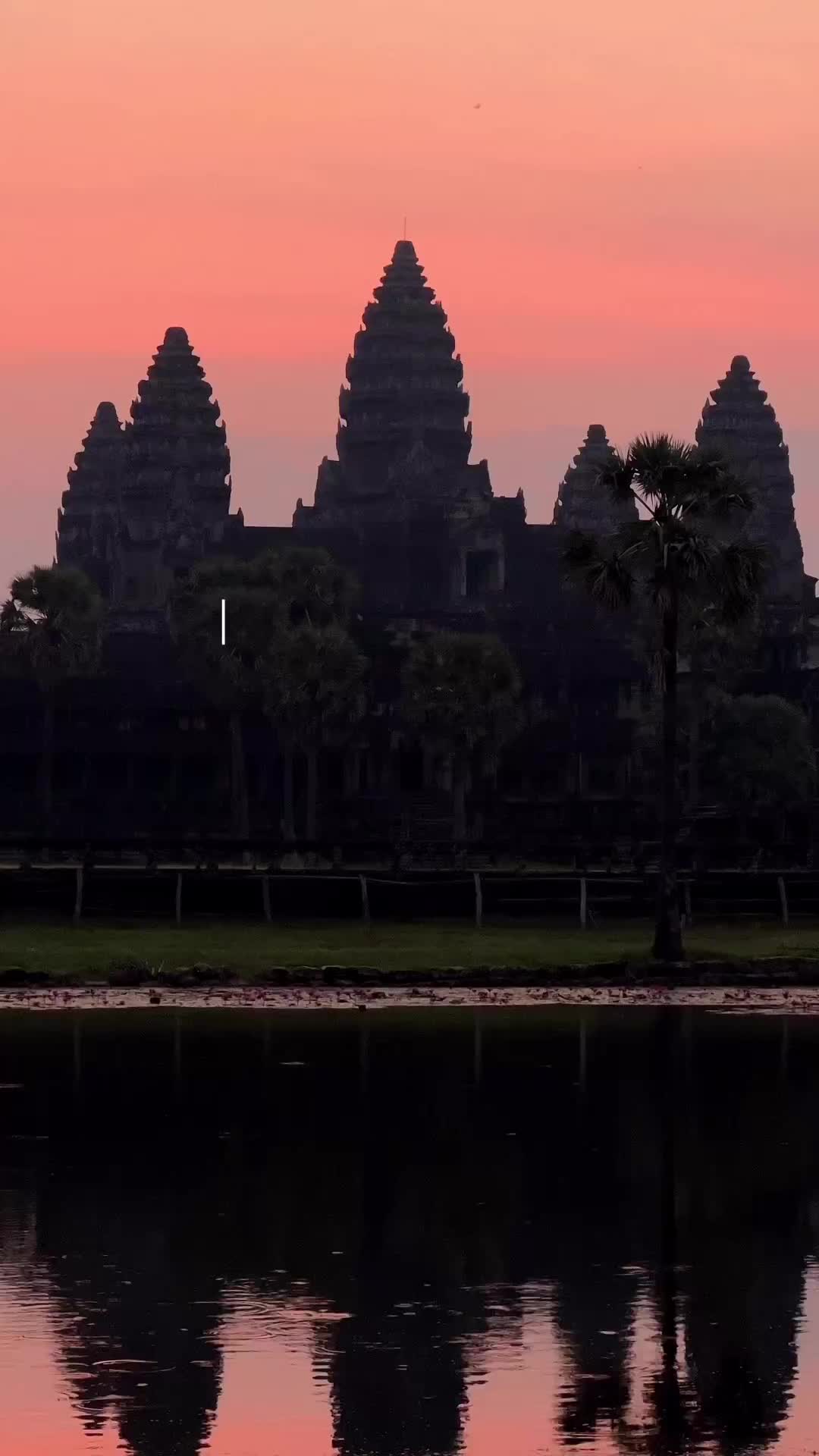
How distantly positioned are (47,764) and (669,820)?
6653 centimetres

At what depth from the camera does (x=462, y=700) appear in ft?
380

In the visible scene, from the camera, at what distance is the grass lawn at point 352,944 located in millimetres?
48188

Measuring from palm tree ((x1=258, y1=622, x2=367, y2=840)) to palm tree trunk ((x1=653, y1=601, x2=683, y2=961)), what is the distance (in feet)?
189

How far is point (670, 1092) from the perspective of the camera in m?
31.5

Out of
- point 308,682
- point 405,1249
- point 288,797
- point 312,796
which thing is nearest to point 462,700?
point 308,682

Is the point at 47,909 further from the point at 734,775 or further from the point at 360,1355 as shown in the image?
the point at 734,775

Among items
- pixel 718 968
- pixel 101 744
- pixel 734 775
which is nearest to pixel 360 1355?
pixel 718 968

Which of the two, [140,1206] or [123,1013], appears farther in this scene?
[123,1013]

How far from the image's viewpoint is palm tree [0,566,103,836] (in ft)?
389

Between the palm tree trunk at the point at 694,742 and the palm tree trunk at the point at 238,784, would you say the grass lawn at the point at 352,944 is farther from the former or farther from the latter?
the palm tree trunk at the point at 238,784

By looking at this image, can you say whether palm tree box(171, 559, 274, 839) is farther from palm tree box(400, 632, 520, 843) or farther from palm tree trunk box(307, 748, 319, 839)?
palm tree box(400, 632, 520, 843)

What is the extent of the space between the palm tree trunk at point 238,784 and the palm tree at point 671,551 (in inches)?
2381

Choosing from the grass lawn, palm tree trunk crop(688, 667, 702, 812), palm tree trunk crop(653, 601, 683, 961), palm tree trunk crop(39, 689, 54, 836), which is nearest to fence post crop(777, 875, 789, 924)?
the grass lawn

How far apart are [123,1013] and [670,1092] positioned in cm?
1115
